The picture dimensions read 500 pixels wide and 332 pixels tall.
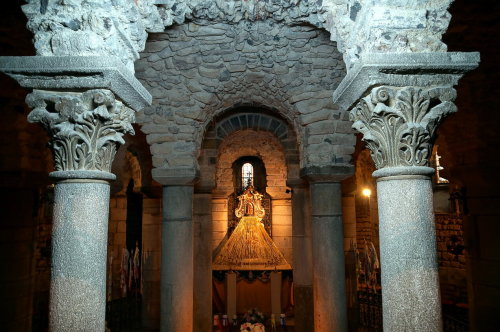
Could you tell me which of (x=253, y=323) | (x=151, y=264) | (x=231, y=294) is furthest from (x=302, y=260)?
(x=151, y=264)

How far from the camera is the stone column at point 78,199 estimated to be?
2.70 metres

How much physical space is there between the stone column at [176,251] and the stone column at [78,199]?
3.24m

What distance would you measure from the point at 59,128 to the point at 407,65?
241cm

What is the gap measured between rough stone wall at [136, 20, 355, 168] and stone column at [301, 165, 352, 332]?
0.25 metres

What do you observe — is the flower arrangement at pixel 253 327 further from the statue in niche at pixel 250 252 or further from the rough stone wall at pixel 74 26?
the rough stone wall at pixel 74 26

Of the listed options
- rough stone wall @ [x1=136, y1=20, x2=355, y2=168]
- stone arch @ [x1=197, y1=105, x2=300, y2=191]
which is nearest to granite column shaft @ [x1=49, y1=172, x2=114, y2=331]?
rough stone wall @ [x1=136, y1=20, x2=355, y2=168]

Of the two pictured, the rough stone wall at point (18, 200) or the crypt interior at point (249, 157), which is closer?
the crypt interior at point (249, 157)

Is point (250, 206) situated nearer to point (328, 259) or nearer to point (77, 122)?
point (328, 259)

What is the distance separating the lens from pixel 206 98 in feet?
20.2

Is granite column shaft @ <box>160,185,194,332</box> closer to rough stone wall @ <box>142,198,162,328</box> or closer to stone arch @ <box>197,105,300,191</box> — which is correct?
stone arch @ <box>197,105,300,191</box>

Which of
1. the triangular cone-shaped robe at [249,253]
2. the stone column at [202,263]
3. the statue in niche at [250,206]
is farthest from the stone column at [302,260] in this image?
the statue in niche at [250,206]

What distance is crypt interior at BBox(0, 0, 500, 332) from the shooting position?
109 inches

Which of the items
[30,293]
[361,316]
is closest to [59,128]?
[30,293]

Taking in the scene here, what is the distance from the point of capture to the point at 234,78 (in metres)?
6.12
